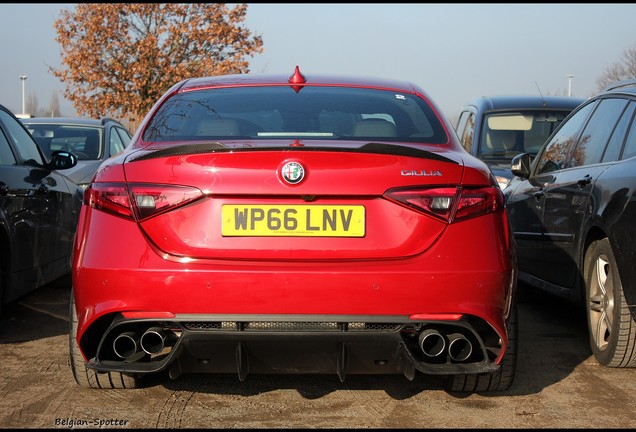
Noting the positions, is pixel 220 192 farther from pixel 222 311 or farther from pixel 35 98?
pixel 35 98

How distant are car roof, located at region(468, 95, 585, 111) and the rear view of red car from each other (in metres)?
7.59

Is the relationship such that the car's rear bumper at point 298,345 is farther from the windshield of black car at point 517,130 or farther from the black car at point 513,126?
the windshield of black car at point 517,130

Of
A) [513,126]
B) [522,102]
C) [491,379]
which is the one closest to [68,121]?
[513,126]

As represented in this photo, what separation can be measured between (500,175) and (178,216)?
21.2 feet

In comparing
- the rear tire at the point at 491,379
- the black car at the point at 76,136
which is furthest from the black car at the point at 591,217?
the black car at the point at 76,136

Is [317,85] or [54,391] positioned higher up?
[317,85]

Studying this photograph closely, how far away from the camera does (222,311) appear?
377 cm

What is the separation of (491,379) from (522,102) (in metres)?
7.56

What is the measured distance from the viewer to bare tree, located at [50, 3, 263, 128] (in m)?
36.1

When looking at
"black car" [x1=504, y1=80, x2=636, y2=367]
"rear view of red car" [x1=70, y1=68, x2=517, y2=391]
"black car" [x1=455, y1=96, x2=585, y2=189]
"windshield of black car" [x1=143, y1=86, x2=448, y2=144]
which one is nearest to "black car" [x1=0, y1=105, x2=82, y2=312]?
"windshield of black car" [x1=143, y1=86, x2=448, y2=144]

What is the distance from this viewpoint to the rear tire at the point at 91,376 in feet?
14.0

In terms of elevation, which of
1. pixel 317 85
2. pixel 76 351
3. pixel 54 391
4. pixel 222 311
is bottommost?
pixel 54 391

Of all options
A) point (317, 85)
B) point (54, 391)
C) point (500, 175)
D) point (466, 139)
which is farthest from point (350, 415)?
point (466, 139)

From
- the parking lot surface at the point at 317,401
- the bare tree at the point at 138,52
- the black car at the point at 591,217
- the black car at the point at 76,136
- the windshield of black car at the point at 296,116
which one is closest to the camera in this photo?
the parking lot surface at the point at 317,401
